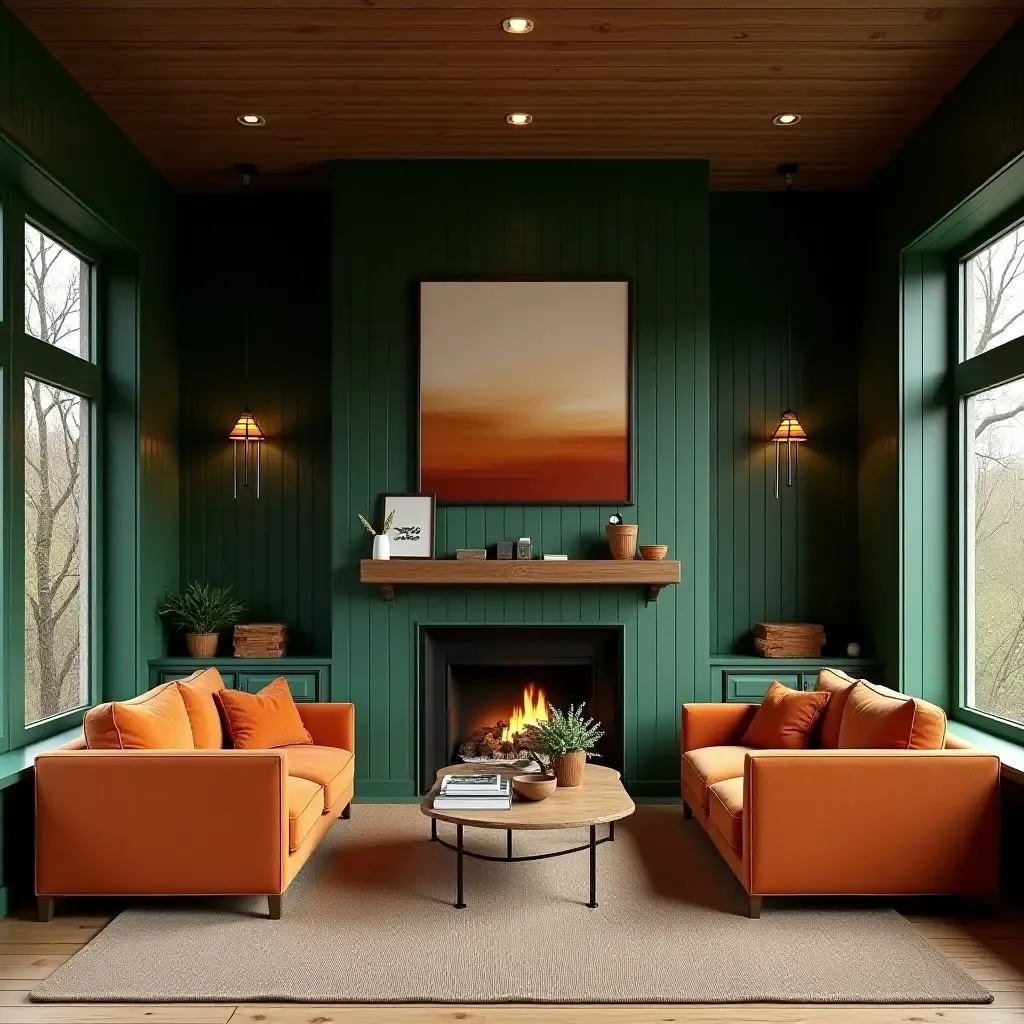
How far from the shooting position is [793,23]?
13.9 ft

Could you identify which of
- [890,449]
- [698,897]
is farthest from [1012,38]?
[698,897]

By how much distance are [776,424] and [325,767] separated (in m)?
3.28

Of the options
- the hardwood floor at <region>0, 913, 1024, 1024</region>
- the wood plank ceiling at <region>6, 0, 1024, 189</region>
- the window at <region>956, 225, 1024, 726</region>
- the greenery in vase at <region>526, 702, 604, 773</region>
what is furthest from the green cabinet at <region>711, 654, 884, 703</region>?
the wood plank ceiling at <region>6, 0, 1024, 189</region>

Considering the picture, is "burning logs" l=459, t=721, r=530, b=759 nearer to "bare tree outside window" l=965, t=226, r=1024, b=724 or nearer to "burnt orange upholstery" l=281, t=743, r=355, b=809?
"burnt orange upholstery" l=281, t=743, r=355, b=809

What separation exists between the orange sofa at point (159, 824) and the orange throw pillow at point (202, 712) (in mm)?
676

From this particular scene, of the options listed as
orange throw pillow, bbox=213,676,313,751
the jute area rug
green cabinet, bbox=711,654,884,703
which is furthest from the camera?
green cabinet, bbox=711,654,884,703

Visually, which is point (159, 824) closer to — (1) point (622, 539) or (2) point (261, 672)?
(2) point (261, 672)

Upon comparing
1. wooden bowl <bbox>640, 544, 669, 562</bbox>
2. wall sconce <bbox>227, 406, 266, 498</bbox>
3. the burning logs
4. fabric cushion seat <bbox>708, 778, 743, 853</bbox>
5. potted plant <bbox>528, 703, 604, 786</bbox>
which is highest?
wall sconce <bbox>227, 406, 266, 498</bbox>

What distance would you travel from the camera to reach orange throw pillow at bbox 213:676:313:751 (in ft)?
15.7

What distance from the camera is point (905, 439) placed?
5.43m

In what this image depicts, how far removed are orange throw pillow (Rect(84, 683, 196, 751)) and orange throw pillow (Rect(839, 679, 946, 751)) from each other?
8.95 ft

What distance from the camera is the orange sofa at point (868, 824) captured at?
386cm

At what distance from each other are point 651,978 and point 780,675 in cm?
267

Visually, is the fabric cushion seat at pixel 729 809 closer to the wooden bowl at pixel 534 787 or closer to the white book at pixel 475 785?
the wooden bowl at pixel 534 787
